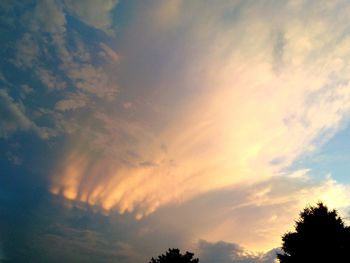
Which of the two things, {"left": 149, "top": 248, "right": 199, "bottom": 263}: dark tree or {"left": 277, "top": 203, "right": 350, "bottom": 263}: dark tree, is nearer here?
{"left": 277, "top": 203, "right": 350, "bottom": 263}: dark tree

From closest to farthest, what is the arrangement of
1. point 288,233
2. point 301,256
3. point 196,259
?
point 301,256 < point 288,233 < point 196,259

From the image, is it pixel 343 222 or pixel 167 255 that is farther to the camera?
pixel 167 255

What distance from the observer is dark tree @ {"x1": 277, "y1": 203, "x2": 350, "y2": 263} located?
2428 cm

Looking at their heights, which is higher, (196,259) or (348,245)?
(196,259)

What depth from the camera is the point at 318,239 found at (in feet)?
83.6

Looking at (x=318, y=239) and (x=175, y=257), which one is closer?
(x=318, y=239)

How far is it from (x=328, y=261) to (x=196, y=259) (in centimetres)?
1751

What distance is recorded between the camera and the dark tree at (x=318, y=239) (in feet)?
79.7

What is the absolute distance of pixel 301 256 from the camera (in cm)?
2566

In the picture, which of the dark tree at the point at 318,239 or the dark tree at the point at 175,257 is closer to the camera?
Answer: the dark tree at the point at 318,239

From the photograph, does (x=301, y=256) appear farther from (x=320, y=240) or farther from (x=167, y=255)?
(x=167, y=255)

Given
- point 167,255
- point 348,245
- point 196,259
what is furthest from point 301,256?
point 167,255

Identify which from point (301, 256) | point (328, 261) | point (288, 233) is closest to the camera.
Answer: point (328, 261)

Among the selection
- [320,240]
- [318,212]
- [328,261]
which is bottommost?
[328,261]
